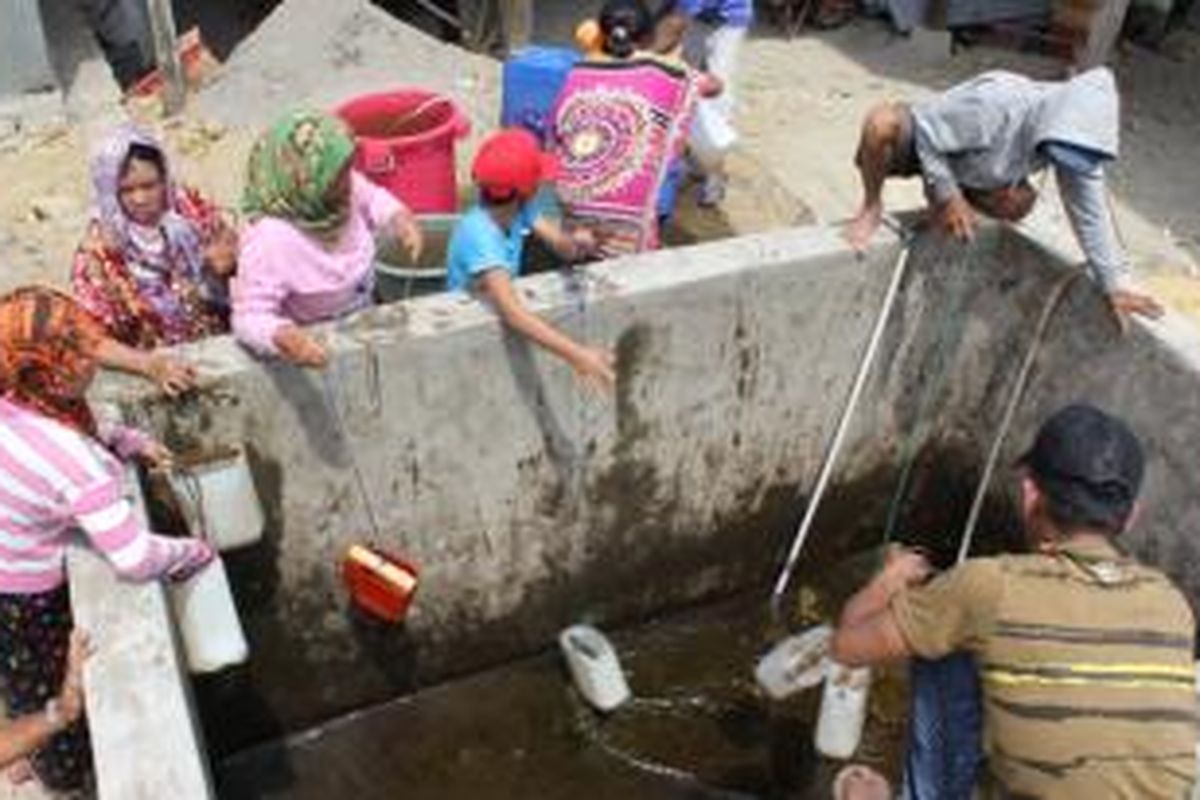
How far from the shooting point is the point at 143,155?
3.85 m

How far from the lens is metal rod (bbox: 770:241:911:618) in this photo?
4.69 meters

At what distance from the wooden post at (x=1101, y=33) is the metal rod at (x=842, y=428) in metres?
4.81

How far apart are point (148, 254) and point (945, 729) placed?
257 cm

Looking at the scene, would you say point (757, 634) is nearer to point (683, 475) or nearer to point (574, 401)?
point (683, 475)

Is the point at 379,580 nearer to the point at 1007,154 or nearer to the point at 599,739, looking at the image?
the point at 599,739

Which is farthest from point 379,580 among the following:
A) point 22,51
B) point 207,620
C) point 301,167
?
point 22,51

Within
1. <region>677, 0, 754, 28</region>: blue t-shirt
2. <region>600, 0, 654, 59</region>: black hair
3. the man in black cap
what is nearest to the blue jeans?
the man in black cap

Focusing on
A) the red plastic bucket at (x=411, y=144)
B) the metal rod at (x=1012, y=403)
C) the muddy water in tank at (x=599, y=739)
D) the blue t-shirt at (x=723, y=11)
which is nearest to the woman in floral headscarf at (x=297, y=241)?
the red plastic bucket at (x=411, y=144)

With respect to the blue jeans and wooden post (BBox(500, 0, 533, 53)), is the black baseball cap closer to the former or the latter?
the blue jeans

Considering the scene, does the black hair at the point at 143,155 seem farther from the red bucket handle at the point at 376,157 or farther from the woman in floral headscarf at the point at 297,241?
the red bucket handle at the point at 376,157

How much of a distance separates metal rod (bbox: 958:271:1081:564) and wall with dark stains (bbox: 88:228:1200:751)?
5 centimetres

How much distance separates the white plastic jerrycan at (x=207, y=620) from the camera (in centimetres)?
337

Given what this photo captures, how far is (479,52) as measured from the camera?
8.55 m

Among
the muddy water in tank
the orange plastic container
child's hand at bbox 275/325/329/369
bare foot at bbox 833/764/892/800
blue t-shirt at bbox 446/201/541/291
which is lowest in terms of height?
the muddy water in tank
